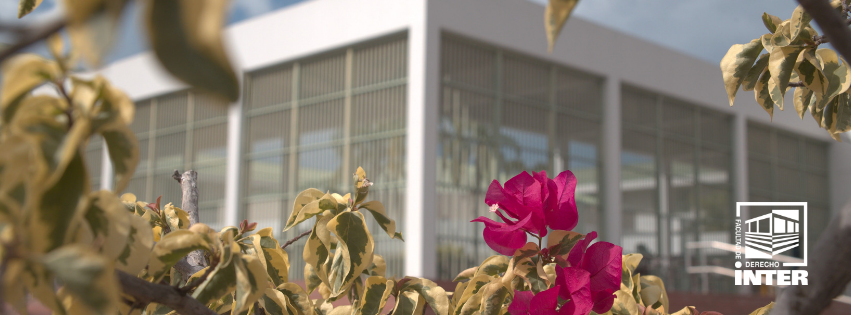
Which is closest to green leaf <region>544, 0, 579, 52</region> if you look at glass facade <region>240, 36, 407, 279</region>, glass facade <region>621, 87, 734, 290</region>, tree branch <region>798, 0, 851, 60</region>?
tree branch <region>798, 0, 851, 60</region>

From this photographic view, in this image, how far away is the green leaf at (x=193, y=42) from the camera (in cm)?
28

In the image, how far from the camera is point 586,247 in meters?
1.02

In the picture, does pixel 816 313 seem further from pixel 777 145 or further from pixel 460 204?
pixel 777 145

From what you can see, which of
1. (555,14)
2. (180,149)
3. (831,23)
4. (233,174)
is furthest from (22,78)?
(180,149)

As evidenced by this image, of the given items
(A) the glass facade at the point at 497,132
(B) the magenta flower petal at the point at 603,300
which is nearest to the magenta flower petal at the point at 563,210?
(B) the magenta flower petal at the point at 603,300

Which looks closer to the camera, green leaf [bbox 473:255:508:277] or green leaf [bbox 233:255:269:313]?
green leaf [bbox 233:255:269:313]

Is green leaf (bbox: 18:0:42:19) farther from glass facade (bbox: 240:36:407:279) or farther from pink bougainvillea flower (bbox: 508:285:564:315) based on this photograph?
glass facade (bbox: 240:36:407:279)

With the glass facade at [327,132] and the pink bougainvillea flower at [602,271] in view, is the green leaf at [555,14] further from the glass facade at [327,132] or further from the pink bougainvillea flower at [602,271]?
the glass facade at [327,132]

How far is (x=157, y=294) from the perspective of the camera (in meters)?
0.64

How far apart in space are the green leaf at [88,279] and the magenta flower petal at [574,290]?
0.66m

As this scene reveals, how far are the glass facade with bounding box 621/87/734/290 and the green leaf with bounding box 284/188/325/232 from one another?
12531 mm

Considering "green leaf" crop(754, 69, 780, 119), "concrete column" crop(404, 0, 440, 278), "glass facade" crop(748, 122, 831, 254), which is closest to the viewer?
"green leaf" crop(754, 69, 780, 119)

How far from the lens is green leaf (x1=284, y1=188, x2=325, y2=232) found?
116 cm

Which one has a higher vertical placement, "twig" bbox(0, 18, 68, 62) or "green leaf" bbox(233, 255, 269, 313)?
"twig" bbox(0, 18, 68, 62)
